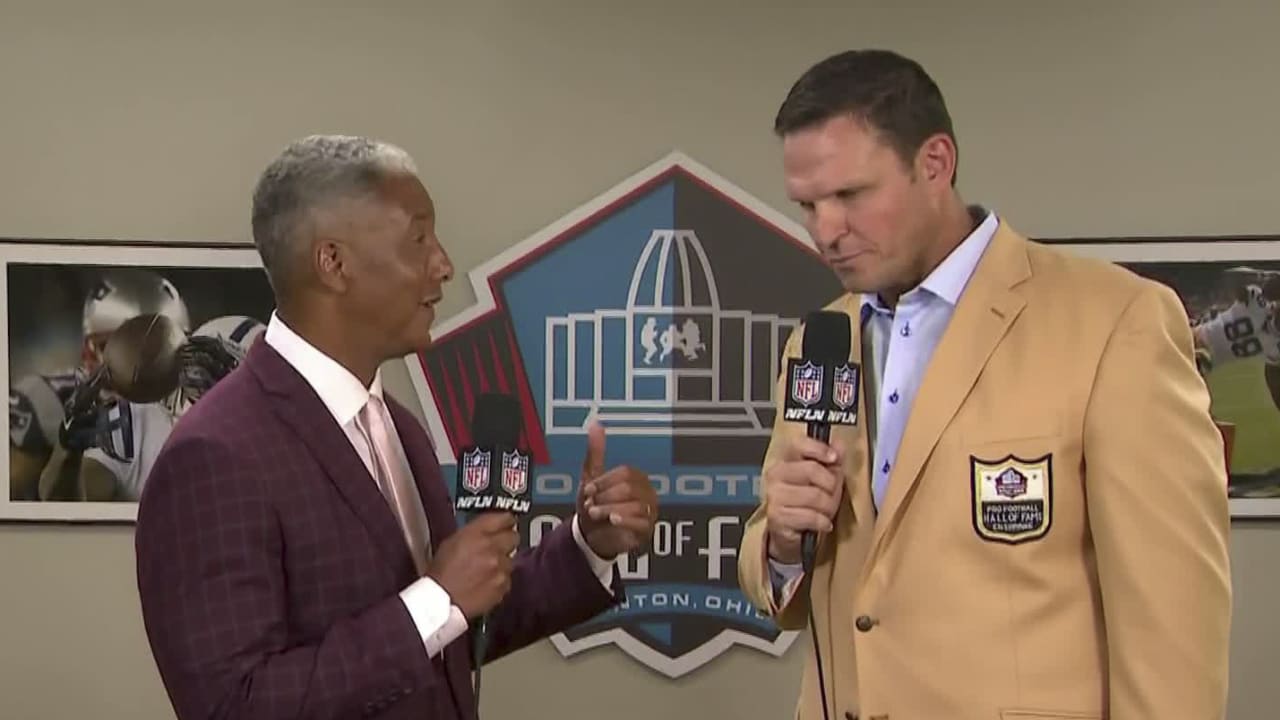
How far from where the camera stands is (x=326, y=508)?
1.52 metres

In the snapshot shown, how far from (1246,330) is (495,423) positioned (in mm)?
1835

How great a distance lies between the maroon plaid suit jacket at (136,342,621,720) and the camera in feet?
4.63

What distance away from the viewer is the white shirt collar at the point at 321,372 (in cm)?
161

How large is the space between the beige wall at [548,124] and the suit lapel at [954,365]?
1.27m

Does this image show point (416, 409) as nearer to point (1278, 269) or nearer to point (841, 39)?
point (841, 39)

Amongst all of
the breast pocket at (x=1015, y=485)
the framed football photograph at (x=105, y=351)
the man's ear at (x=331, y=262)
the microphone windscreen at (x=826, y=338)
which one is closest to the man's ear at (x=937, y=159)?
the microphone windscreen at (x=826, y=338)

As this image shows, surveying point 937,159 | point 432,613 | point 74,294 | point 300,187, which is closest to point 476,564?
point 432,613

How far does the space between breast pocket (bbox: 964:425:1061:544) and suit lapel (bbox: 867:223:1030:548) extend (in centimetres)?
6

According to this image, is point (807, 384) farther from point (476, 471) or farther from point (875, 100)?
point (476, 471)

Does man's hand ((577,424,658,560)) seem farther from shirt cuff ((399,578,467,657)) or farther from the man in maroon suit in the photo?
shirt cuff ((399,578,467,657))

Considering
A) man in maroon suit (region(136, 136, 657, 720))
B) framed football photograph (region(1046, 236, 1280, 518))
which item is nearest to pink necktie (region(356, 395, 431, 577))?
man in maroon suit (region(136, 136, 657, 720))

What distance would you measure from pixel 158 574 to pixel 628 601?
1.37 metres

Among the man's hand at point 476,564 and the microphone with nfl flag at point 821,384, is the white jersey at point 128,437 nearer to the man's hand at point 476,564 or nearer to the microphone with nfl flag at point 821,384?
the man's hand at point 476,564

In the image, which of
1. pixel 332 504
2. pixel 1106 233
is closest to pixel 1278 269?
pixel 1106 233
